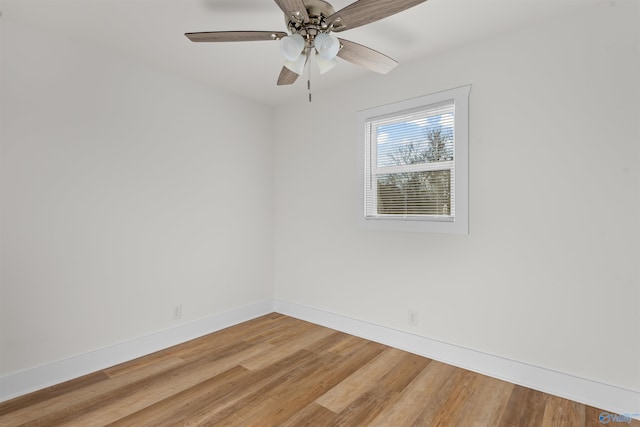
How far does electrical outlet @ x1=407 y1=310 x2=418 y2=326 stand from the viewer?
2.83 meters

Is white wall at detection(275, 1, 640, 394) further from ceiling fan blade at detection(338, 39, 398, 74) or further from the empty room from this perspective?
ceiling fan blade at detection(338, 39, 398, 74)

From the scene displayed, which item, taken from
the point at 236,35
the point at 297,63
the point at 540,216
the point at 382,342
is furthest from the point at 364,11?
the point at 382,342

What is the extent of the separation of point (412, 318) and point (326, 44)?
2.31 metres

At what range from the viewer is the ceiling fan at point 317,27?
1.49 metres

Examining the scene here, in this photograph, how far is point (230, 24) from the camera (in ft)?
7.32

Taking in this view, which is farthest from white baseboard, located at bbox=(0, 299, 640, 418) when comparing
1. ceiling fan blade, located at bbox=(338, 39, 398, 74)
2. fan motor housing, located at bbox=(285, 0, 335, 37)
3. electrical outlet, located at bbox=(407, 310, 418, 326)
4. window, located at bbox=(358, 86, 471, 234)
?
fan motor housing, located at bbox=(285, 0, 335, 37)

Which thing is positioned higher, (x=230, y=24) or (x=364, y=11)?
(x=230, y=24)

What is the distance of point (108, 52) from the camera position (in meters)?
2.58

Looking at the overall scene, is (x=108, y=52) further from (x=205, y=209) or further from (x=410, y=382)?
(x=410, y=382)

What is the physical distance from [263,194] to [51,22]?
2326 mm

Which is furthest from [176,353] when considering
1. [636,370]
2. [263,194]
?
[636,370]

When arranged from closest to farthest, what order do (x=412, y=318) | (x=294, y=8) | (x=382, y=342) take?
(x=294, y=8) < (x=412, y=318) < (x=382, y=342)

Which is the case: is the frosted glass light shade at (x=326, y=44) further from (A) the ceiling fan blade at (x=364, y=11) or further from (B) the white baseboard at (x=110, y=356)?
(B) the white baseboard at (x=110, y=356)

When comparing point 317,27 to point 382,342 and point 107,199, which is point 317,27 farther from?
point 382,342
